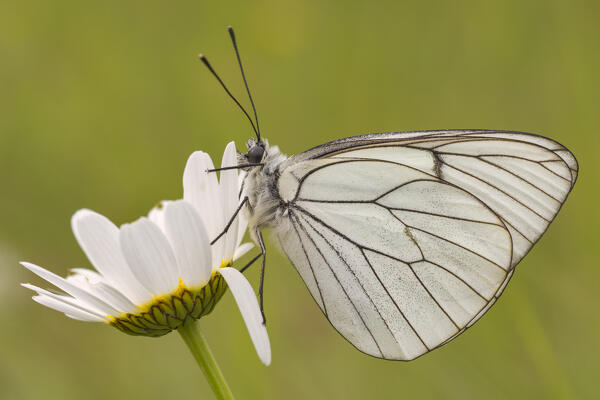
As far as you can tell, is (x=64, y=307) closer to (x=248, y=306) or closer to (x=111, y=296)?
(x=111, y=296)

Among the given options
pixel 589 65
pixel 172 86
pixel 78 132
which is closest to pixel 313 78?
pixel 172 86

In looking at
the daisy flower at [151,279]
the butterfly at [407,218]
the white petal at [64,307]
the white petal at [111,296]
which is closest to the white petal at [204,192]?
the daisy flower at [151,279]

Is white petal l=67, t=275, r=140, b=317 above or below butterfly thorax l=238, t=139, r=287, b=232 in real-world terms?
below

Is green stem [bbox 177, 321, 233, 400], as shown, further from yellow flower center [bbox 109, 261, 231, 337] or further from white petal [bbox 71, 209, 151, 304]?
white petal [bbox 71, 209, 151, 304]

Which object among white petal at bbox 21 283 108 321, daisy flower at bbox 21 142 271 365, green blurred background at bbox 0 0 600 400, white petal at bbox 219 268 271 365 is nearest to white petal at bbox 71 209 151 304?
daisy flower at bbox 21 142 271 365

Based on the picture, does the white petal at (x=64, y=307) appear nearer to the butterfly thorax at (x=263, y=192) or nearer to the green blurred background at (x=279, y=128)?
the butterfly thorax at (x=263, y=192)

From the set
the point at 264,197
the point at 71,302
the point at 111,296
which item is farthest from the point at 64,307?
the point at 264,197

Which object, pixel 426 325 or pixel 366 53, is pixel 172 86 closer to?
pixel 366 53
